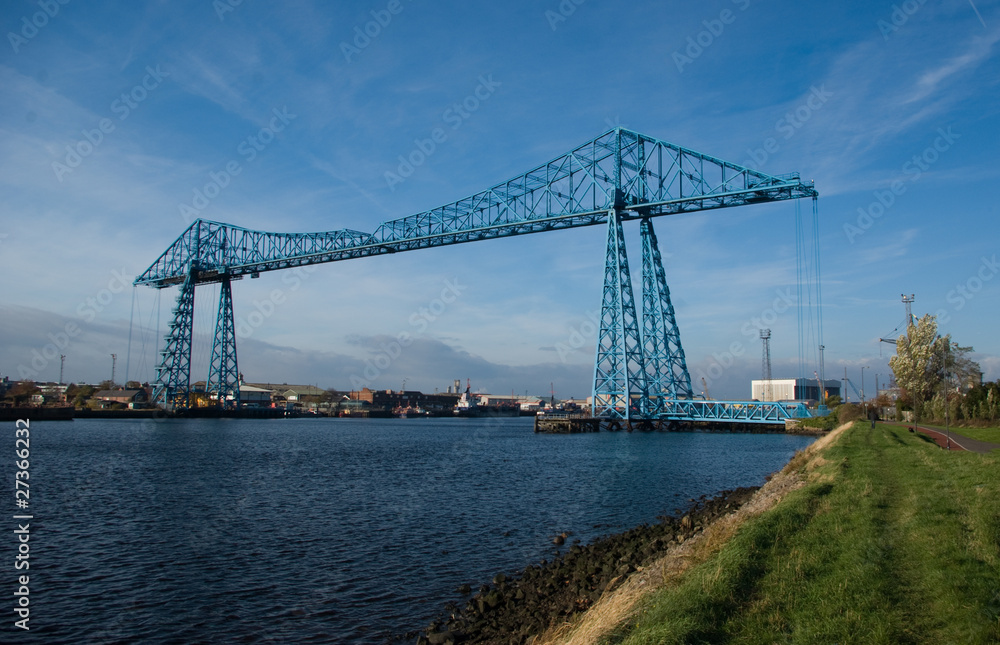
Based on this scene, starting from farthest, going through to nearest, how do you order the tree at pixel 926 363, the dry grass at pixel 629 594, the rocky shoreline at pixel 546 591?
the tree at pixel 926 363
the rocky shoreline at pixel 546 591
the dry grass at pixel 629 594

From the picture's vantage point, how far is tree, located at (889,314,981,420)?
48500mm

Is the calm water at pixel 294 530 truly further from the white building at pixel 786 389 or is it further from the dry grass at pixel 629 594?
the white building at pixel 786 389

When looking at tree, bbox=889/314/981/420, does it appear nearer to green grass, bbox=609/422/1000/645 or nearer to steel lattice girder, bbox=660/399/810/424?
steel lattice girder, bbox=660/399/810/424

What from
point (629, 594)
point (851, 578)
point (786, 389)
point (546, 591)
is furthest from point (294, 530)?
point (786, 389)

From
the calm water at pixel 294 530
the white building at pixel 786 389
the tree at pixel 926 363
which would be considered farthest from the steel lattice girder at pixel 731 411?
the white building at pixel 786 389

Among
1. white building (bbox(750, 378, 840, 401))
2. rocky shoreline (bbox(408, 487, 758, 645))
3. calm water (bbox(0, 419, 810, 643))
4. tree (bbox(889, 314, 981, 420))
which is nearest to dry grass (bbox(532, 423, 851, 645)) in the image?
rocky shoreline (bbox(408, 487, 758, 645))

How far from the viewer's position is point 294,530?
52.6 feet

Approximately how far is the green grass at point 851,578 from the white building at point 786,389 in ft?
334

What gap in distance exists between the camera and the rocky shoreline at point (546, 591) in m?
8.91

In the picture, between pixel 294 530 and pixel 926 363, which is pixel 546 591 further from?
pixel 926 363

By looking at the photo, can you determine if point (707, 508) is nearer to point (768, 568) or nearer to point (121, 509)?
point (768, 568)

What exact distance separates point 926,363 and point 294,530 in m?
50.8

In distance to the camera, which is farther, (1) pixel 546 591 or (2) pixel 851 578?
(1) pixel 546 591

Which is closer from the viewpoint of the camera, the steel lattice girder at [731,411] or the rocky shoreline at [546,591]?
the rocky shoreline at [546,591]
